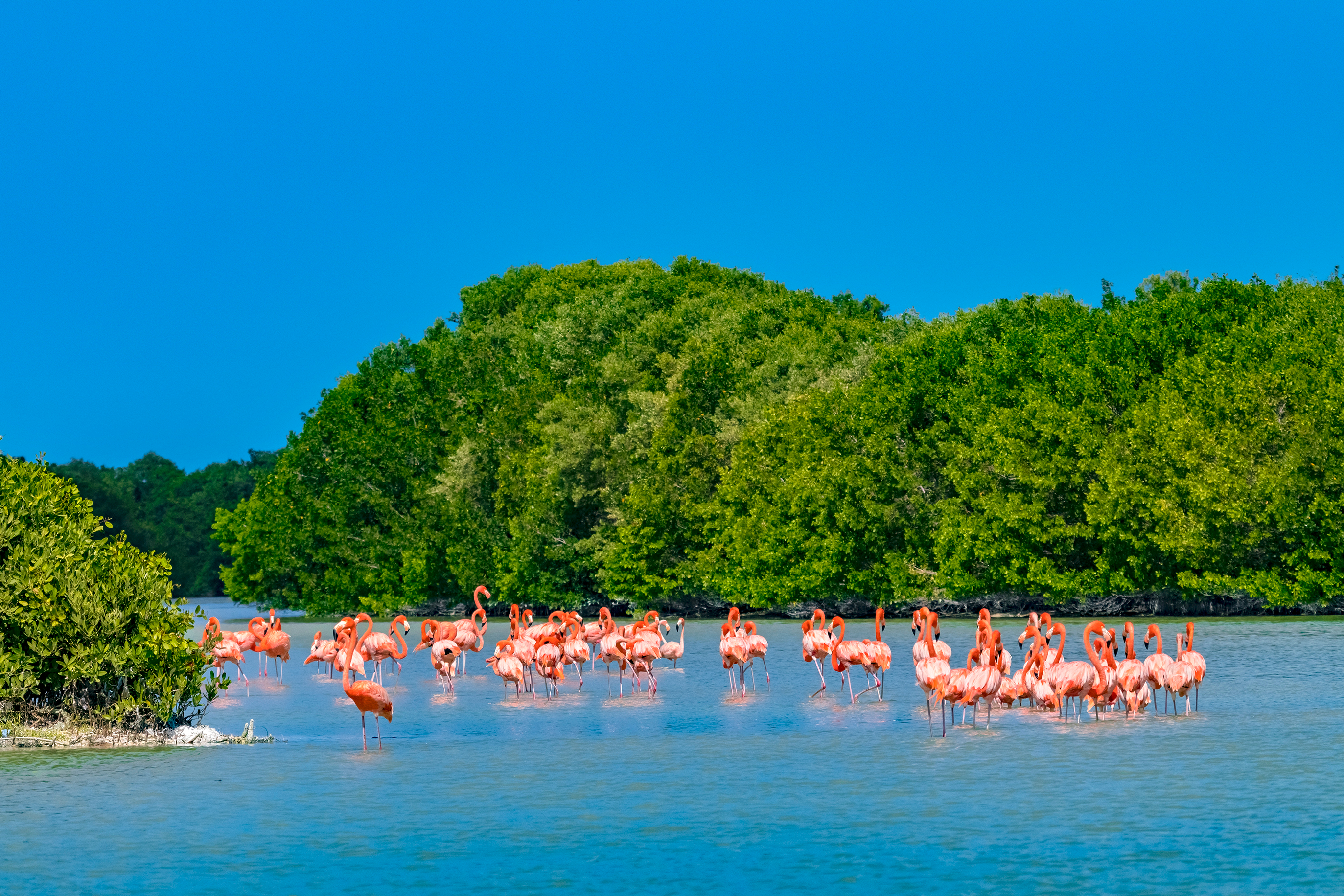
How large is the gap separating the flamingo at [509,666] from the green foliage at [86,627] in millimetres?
8693

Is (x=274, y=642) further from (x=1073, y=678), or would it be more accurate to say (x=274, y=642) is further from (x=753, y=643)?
(x=1073, y=678)

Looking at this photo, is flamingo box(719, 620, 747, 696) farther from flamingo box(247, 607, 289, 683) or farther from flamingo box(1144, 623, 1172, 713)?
flamingo box(247, 607, 289, 683)

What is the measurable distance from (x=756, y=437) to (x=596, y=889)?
180 ft

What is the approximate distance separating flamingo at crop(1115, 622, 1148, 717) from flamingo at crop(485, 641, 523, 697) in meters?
12.3

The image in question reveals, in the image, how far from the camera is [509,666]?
3170 cm

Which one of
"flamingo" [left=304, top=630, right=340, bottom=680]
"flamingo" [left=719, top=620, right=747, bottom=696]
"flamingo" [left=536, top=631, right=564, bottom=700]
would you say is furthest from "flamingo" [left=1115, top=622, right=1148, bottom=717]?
"flamingo" [left=304, top=630, right=340, bottom=680]

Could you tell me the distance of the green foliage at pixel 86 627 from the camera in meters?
22.4

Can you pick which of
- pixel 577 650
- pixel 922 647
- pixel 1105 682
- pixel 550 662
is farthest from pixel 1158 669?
pixel 577 650

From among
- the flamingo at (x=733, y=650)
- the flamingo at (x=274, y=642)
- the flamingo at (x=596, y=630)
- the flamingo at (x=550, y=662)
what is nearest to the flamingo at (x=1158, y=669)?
the flamingo at (x=733, y=650)

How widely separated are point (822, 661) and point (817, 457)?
104 ft

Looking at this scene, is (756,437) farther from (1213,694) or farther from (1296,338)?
(1213,694)

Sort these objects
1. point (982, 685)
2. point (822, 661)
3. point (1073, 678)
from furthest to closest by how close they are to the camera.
→ 1. point (822, 661)
2. point (1073, 678)
3. point (982, 685)

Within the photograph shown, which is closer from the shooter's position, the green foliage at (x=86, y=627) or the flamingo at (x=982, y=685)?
the green foliage at (x=86, y=627)

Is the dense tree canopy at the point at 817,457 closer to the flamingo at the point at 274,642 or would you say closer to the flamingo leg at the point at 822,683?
the flamingo leg at the point at 822,683
